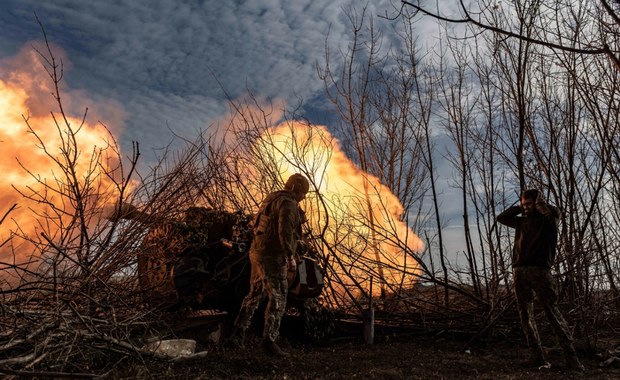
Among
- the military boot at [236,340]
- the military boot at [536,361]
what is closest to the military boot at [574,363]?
the military boot at [536,361]

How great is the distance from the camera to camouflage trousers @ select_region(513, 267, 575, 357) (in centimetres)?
504

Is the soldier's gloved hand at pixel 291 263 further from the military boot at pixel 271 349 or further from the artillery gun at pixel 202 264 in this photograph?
the military boot at pixel 271 349

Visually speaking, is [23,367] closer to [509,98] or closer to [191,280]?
[191,280]

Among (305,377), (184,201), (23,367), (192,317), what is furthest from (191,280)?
(23,367)

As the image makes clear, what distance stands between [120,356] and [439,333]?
4722 millimetres

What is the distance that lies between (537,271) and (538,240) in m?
0.34

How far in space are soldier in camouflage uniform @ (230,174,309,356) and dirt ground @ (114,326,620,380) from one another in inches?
18.3

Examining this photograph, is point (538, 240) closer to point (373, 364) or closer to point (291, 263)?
point (373, 364)

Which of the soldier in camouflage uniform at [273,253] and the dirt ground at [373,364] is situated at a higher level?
the soldier in camouflage uniform at [273,253]

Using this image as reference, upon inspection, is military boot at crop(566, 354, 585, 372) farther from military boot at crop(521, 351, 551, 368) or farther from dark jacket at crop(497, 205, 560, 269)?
dark jacket at crop(497, 205, 560, 269)

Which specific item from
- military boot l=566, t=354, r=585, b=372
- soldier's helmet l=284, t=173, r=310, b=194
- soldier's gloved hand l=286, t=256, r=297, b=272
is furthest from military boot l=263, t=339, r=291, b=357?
military boot l=566, t=354, r=585, b=372

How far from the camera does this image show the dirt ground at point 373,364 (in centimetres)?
447

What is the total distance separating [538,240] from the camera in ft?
17.0

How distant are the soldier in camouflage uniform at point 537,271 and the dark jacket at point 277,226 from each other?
2.63 meters
